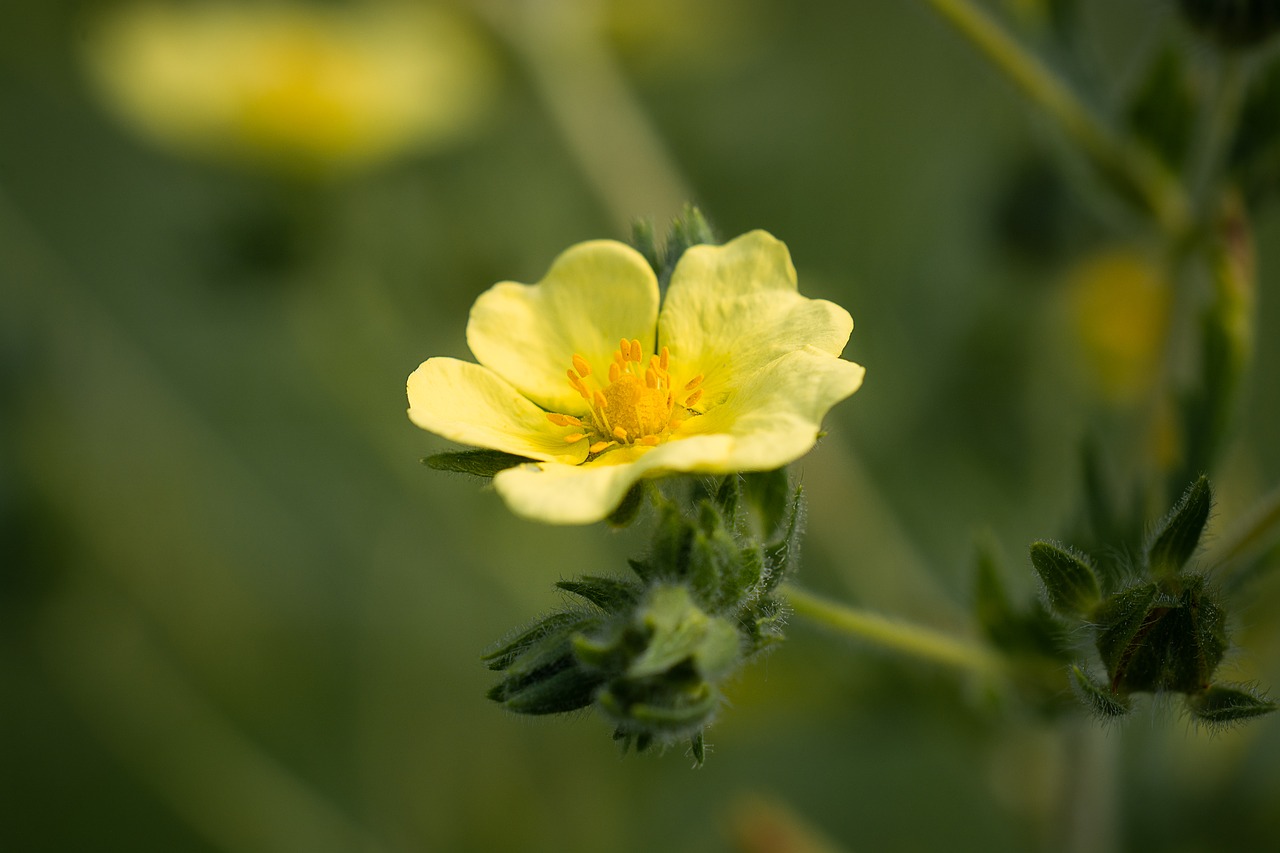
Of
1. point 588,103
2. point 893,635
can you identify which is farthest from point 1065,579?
point 588,103

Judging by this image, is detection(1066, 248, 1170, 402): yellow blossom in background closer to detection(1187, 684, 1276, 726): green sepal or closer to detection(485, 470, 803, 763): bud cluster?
detection(1187, 684, 1276, 726): green sepal

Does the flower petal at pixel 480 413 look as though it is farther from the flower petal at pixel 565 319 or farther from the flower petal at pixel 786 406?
the flower petal at pixel 786 406

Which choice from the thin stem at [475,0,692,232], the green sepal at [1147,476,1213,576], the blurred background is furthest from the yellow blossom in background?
the green sepal at [1147,476,1213,576]

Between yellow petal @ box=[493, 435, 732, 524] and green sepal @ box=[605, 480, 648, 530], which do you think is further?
green sepal @ box=[605, 480, 648, 530]

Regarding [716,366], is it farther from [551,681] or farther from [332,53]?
[332,53]

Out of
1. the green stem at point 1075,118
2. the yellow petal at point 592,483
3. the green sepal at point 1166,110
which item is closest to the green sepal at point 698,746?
the yellow petal at point 592,483

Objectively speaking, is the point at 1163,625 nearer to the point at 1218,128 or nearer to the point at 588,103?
the point at 1218,128

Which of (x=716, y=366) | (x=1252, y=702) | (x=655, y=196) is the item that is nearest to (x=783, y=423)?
(x=716, y=366)
